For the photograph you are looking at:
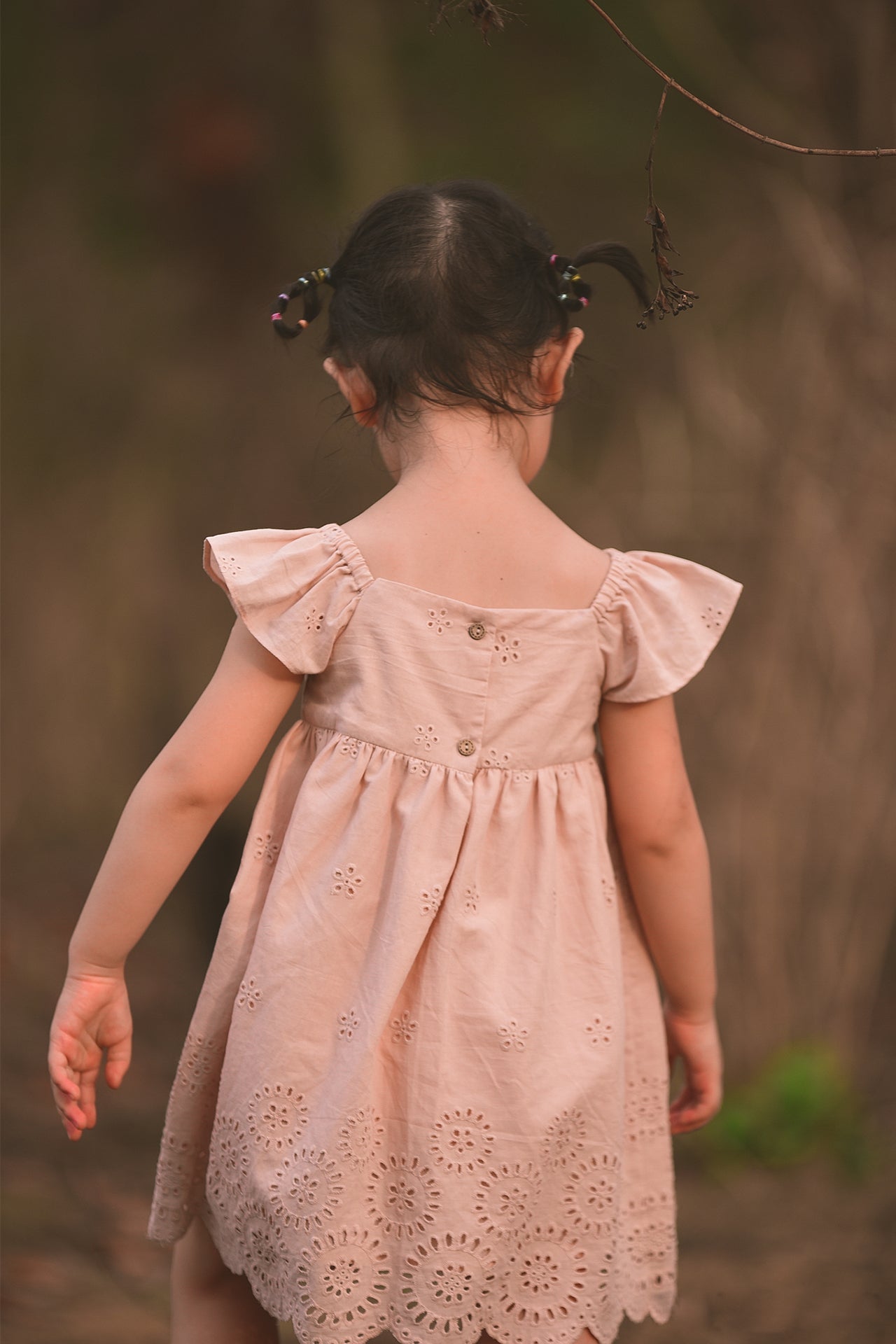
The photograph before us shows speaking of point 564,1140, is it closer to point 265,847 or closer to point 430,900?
point 430,900

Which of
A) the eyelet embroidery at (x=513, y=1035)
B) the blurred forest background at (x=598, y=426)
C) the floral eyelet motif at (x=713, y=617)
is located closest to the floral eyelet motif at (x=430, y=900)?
the eyelet embroidery at (x=513, y=1035)

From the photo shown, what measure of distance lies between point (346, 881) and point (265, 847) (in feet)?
0.34

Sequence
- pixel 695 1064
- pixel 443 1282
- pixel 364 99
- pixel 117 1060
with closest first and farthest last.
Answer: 1. pixel 443 1282
2. pixel 117 1060
3. pixel 695 1064
4. pixel 364 99

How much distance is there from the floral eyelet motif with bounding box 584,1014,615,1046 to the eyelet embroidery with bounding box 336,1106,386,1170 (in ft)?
0.61

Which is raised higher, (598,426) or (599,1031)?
(598,426)

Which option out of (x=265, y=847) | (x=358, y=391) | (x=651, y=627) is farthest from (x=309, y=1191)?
(x=358, y=391)

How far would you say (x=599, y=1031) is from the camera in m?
1.00

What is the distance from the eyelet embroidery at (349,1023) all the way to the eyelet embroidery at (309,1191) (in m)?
0.09

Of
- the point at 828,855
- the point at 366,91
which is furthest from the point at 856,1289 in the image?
the point at 366,91

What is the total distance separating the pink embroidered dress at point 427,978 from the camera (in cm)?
93

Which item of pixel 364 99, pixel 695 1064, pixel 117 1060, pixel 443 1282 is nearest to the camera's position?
pixel 443 1282

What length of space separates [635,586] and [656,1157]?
1.71ft

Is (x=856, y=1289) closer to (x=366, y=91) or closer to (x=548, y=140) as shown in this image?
(x=548, y=140)

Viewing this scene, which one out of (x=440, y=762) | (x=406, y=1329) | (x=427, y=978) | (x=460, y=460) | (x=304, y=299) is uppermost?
(x=304, y=299)
